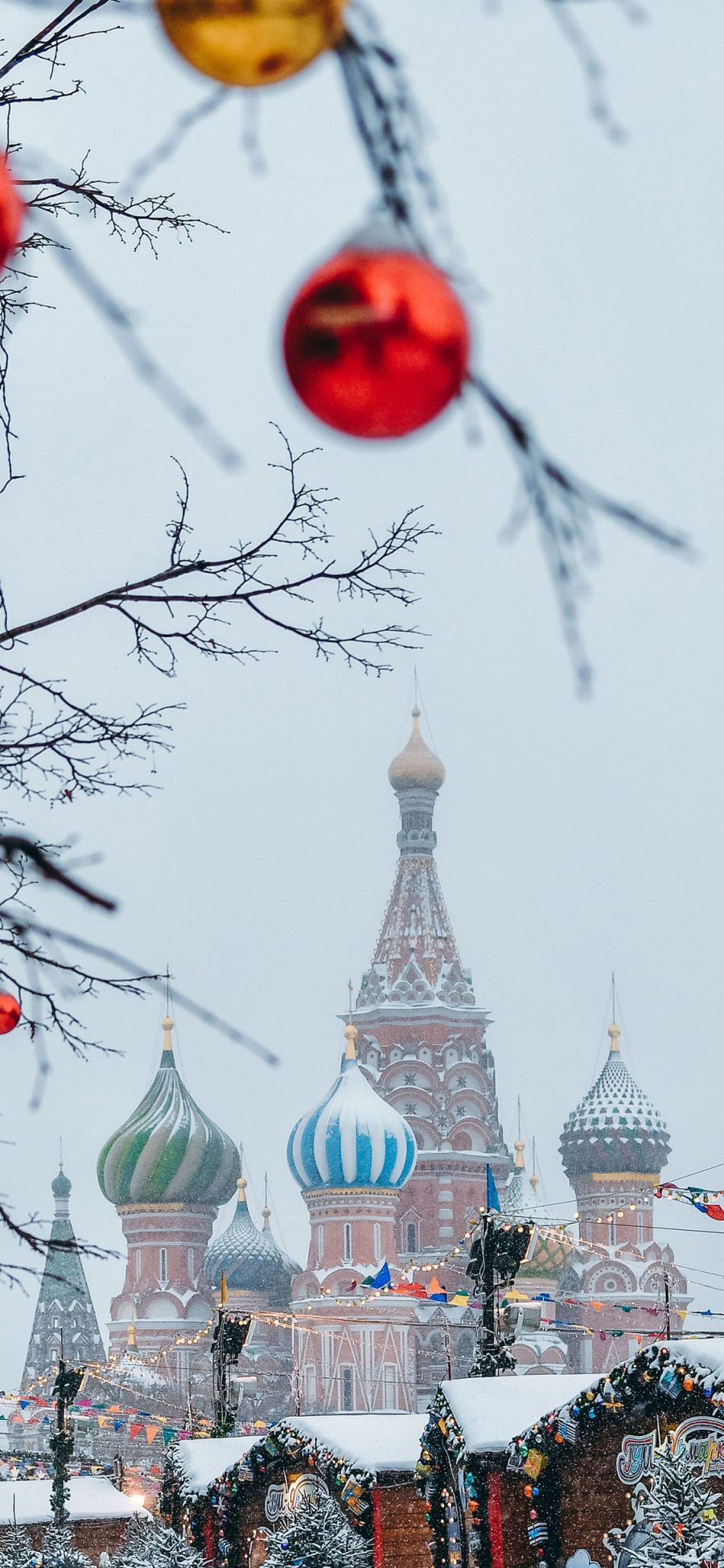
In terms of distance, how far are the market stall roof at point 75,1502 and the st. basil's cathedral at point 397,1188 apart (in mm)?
26483

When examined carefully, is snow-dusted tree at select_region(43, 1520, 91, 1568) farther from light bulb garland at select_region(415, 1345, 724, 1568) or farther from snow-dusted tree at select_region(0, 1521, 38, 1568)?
light bulb garland at select_region(415, 1345, 724, 1568)

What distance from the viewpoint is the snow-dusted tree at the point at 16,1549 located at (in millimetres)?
18812

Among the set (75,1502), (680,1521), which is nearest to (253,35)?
(680,1521)

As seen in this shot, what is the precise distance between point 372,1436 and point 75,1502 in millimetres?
10259

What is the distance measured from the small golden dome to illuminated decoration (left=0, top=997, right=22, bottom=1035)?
178ft

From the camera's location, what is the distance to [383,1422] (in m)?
14.2

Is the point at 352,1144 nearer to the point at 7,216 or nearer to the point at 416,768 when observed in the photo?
the point at 416,768

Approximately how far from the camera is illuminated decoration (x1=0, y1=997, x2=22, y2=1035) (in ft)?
15.3

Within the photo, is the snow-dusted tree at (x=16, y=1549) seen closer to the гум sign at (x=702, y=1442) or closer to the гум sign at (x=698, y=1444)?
the гум sign at (x=698, y=1444)

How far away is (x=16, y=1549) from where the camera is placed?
20547 millimetres

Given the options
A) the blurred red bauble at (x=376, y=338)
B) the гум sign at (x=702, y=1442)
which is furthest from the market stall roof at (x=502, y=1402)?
the blurred red bauble at (x=376, y=338)

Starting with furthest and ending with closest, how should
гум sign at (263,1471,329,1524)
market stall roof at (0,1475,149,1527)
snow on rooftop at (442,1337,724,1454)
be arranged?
market stall roof at (0,1475,149,1527)
гум sign at (263,1471,329,1524)
snow on rooftop at (442,1337,724,1454)

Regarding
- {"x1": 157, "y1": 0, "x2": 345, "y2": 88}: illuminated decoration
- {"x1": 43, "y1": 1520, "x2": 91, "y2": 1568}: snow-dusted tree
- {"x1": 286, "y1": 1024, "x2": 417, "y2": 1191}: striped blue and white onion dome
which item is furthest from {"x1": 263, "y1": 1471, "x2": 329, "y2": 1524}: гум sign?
{"x1": 286, "y1": 1024, "x2": 417, "y2": 1191}: striped blue and white onion dome

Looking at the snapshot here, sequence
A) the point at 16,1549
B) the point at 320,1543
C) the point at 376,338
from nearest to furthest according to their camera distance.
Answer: the point at 376,338 < the point at 320,1543 < the point at 16,1549
